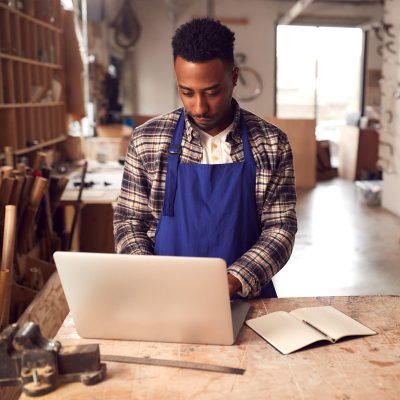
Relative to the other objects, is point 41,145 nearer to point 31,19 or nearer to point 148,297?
point 31,19

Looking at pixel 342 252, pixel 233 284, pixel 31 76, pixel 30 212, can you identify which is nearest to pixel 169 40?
pixel 31 76

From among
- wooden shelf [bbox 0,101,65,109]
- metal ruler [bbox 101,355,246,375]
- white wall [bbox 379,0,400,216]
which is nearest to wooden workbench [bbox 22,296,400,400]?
metal ruler [bbox 101,355,246,375]

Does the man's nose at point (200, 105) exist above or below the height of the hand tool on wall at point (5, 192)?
above

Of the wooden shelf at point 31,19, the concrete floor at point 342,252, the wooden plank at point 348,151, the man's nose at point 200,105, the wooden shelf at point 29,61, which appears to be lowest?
the concrete floor at point 342,252

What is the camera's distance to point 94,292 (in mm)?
1088

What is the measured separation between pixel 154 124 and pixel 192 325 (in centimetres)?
64

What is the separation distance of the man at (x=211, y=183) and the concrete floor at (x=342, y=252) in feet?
7.15

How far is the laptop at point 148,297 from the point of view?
3.37 ft

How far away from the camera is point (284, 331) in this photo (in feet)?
3.91

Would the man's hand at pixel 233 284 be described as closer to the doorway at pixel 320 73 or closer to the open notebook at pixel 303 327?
the open notebook at pixel 303 327

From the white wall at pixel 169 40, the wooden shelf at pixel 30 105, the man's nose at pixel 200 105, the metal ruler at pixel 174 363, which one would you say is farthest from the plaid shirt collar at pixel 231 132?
the white wall at pixel 169 40

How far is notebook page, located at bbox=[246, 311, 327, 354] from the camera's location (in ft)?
3.71

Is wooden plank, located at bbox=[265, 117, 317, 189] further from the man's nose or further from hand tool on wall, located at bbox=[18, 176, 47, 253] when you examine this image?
the man's nose

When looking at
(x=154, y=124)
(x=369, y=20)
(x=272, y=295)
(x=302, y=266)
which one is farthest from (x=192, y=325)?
(x=369, y=20)
